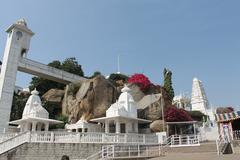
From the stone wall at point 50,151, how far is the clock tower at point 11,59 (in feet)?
41.5

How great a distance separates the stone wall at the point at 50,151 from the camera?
1927 centimetres

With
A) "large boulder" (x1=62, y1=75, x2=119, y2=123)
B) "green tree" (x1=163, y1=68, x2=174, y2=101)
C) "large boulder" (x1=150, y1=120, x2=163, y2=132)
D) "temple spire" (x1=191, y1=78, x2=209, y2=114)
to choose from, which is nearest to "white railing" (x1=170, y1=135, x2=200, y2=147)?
"large boulder" (x1=150, y1=120, x2=163, y2=132)

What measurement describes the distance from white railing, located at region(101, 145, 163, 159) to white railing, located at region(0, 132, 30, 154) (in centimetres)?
657

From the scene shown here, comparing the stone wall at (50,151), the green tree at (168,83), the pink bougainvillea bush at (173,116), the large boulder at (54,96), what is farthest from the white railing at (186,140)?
the large boulder at (54,96)

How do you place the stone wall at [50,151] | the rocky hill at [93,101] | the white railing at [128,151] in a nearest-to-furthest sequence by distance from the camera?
the white railing at [128,151], the stone wall at [50,151], the rocky hill at [93,101]

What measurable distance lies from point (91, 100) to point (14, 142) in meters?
13.8

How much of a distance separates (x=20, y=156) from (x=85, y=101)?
46.6ft

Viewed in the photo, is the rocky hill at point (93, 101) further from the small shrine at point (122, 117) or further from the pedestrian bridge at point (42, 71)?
the pedestrian bridge at point (42, 71)

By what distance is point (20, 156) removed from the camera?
19312 mm

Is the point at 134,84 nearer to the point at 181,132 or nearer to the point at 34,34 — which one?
the point at 181,132

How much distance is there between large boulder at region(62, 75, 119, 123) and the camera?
32.3 meters

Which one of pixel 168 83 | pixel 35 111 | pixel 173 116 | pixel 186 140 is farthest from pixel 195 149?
pixel 168 83

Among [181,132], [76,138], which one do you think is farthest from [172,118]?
[76,138]

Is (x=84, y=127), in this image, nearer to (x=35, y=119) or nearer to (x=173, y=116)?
(x=35, y=119)
